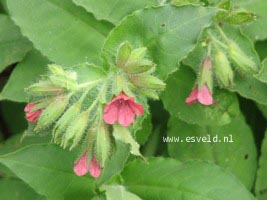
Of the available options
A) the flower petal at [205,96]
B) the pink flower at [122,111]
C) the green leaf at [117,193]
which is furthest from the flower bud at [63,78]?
the flower petal at [205,96]

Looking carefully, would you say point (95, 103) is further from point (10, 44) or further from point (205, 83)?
point (10, 44)

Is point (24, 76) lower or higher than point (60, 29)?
lower

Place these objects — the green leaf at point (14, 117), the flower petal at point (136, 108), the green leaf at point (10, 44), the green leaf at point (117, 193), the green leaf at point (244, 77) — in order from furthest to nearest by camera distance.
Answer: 1. the green leaf at point (14, 117)
2. the green leaf at point (10, 44)
3. the green leaf at point (244, 77)
4. the green leaf at point (117, 193)
5. the flower petal at point (136, 108)

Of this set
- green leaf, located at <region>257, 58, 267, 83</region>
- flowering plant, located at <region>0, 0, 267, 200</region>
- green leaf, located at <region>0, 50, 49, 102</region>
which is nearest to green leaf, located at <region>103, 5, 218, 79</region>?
flowering plant, located at <region>0, 0, 267, 200</region>

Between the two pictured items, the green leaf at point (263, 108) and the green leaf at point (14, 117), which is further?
Result: the green leaf at point (14, 117)

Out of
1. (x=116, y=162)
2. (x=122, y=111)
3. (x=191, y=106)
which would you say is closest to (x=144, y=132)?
(x=191, y=106)

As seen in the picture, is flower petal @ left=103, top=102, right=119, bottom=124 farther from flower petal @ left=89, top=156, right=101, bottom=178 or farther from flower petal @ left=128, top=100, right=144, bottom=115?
flower petal @ left=89, top=156, right=101, bottom=178

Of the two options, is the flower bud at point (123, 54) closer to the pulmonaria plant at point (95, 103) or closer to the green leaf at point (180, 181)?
the pulmonaria plant at point (95, 103)
